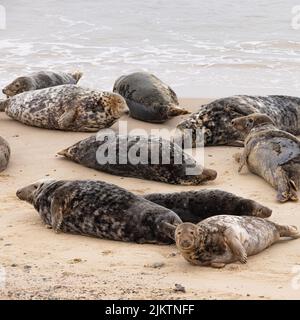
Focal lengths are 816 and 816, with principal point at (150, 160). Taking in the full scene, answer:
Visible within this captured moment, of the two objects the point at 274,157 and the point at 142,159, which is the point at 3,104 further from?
the point at 274,157

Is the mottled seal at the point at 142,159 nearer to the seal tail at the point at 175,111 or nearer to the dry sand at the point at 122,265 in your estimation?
the dry sand at the point at 122,265

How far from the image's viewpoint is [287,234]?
5.85 meters

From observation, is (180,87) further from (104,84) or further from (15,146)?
(15,146)

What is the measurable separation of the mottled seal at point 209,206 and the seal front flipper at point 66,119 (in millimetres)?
3249

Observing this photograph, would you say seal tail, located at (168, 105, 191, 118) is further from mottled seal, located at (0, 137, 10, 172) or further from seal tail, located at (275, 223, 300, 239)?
seal tail, located at (275, 223, 300, 239)

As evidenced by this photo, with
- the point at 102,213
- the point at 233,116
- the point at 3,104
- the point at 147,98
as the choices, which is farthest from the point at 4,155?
the point at 233,116

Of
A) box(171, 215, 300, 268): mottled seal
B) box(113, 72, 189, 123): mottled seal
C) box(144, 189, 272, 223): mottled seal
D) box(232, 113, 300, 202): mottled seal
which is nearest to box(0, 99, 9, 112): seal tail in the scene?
box(113, 72, 189, 123): mottled seal

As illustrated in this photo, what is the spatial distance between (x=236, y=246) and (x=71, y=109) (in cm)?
450

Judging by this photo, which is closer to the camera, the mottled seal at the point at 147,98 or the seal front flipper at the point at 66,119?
the seal front flipper at the point at 66,119

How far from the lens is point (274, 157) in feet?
24.5

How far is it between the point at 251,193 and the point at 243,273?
6.70 ft

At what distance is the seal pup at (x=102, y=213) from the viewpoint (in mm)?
5852

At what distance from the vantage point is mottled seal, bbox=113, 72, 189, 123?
9.72m

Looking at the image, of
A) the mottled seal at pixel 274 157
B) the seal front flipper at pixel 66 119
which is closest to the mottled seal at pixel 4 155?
the seal front flipper at pixel 66 119
